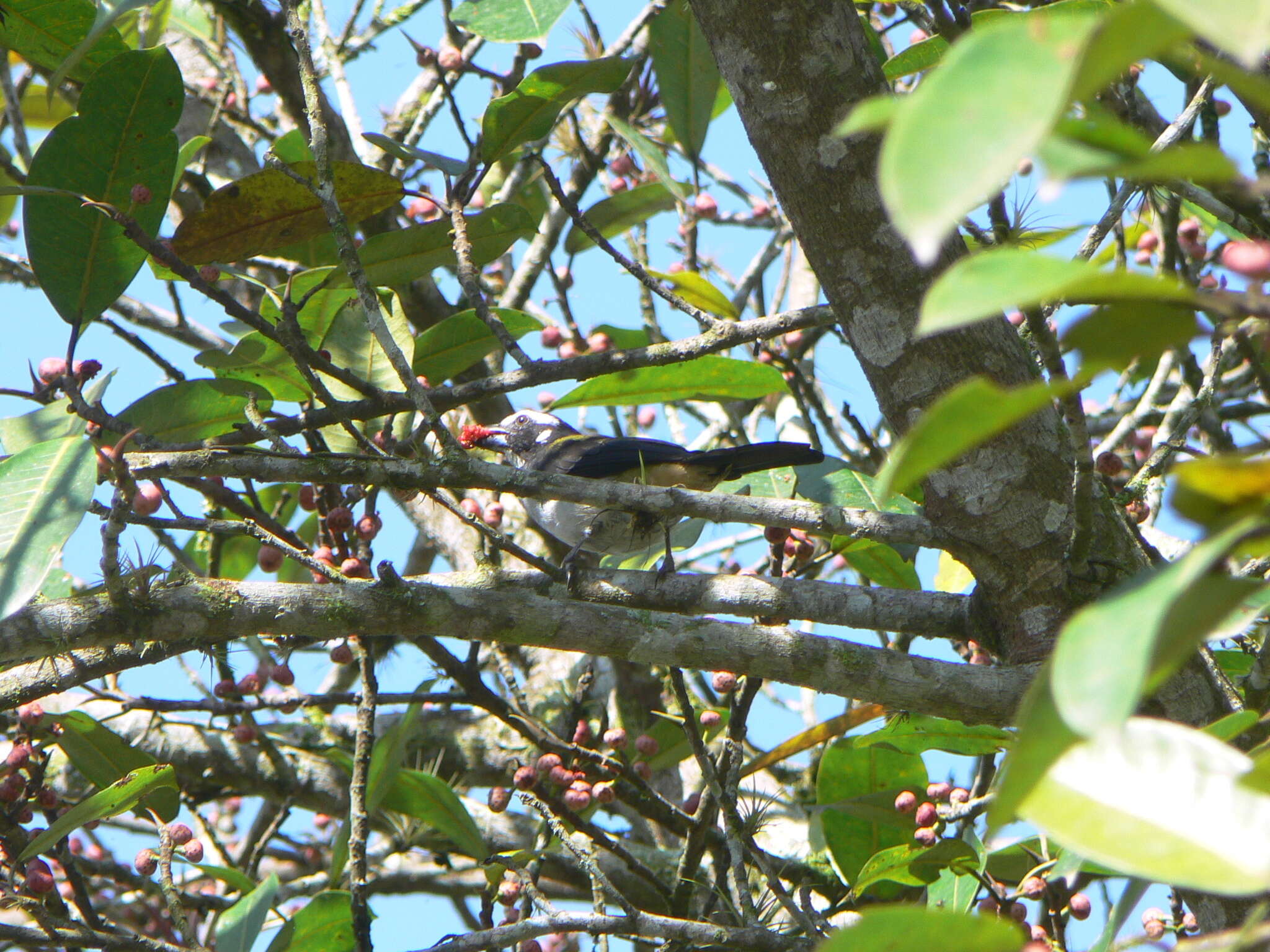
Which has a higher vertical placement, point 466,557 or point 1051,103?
point 466,557

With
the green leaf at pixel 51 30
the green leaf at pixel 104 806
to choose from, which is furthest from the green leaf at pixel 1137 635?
the green leaf at pixel 51 30

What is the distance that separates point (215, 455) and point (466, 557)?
6.74 feet

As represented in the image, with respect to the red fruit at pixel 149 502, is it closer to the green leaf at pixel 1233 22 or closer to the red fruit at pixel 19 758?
the red fruit at pixel 19 758

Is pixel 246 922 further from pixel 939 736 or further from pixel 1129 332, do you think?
pixel 1129 332

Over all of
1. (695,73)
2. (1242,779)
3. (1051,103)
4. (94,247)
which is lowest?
(1242,779)

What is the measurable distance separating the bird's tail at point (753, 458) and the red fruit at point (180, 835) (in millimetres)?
1852

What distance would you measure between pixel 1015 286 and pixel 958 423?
0.10 meters

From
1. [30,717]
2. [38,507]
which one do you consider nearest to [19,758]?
[30,717]

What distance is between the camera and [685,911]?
303 cm

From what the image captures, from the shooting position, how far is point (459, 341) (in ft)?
10.3

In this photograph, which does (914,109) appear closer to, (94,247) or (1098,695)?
(1098,695)

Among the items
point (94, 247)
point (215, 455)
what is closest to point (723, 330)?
point (215, 455)

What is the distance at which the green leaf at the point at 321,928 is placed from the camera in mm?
2668

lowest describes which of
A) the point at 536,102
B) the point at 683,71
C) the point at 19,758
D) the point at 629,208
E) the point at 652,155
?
the point at 19,758
